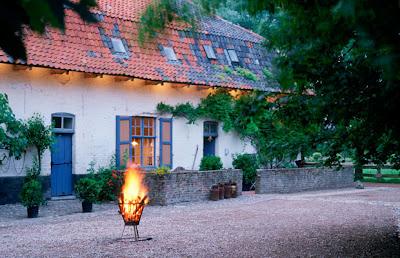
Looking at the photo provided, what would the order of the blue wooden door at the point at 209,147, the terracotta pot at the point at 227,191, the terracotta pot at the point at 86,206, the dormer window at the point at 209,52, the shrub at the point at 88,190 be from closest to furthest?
the shrub at the point at 88,190, the terracotta pot at the point at 86,206, the terracotta pot at the point at 227,191, the blue wooden door at the point at 209,147, the dormer window at the point at 209,52

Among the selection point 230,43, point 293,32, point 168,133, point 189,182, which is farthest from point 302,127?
point 230,43

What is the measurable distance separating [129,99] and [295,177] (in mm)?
7195

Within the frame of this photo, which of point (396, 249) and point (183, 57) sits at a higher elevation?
point (183, 57)

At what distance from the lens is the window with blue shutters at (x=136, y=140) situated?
1981cm

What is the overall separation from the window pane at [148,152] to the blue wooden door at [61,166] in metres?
3.15

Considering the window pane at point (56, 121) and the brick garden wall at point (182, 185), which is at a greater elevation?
the window pane at point (56, 121)

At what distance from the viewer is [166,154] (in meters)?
21.4

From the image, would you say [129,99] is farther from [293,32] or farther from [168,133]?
[293,32]

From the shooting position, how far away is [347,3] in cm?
222

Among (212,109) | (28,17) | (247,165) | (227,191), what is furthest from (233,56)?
(28,17)

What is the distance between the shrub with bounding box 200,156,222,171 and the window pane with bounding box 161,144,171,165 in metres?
1.28

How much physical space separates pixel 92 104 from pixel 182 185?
4037mm

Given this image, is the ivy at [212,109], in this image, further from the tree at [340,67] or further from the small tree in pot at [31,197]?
the tree at [340,67]

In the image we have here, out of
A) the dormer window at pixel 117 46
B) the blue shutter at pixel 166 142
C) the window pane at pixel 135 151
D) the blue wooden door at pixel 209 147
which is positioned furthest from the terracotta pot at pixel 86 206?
the blue wooden door at pixel 209 147
